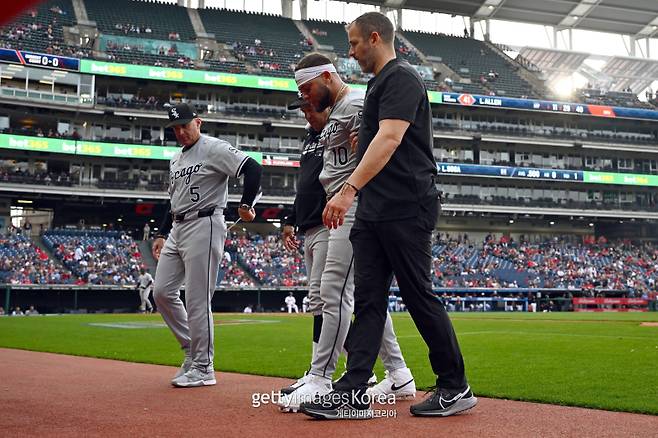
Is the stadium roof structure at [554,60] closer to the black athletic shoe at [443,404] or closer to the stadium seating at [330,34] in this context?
the stadium seating at [330,34]

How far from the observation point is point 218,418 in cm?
402

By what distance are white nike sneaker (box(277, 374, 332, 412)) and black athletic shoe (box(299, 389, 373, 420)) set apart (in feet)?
0.42

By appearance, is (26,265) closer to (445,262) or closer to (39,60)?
(39,60)

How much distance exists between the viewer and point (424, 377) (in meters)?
6.52

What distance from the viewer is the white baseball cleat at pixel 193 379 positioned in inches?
221

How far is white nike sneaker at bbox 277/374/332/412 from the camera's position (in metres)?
4.28

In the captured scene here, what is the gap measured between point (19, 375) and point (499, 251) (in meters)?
48.6

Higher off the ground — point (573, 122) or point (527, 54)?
point (527, 54)

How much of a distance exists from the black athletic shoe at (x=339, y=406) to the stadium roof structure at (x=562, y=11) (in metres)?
61.8

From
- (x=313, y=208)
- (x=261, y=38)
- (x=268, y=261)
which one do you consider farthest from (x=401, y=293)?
(x=261, y=38)

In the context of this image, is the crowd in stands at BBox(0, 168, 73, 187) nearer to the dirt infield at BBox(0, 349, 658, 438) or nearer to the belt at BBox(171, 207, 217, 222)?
the dirt infield at BBox(0, 349, 658, 438)

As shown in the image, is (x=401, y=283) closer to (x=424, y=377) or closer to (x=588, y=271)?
(x=424, y=377)

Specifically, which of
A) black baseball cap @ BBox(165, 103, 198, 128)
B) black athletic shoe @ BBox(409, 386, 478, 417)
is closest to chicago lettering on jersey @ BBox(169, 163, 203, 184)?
black baseball cap @ BBox(165, 103, 198, 128)

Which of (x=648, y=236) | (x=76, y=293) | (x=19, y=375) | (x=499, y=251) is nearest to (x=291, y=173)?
(x=499, y=251)
